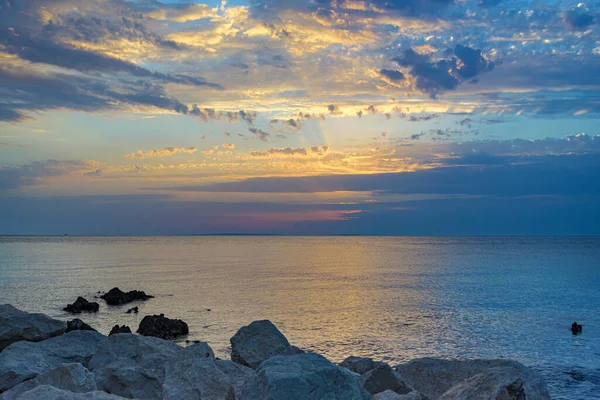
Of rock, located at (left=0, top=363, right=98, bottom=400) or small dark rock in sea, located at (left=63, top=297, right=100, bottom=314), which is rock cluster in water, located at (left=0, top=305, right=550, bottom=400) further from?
small dark rock in sea, located at (left=63, top=297, right=100, bottom=314)

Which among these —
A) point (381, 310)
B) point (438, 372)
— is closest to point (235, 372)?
point (438, 372)

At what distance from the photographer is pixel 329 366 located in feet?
34.2

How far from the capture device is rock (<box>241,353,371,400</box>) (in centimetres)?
962

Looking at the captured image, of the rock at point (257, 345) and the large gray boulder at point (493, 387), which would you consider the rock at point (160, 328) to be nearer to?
the rock at point (257, 345)

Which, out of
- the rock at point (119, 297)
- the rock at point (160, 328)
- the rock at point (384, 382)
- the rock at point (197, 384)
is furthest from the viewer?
the rock at point (119, 297)

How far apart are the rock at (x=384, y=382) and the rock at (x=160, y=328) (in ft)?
55.7

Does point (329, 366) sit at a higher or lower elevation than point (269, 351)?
higher

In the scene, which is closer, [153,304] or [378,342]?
[378,342]

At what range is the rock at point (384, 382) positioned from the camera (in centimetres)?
1391

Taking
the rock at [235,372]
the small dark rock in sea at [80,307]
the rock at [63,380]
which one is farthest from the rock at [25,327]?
the small dark rock in sea at [80,307]

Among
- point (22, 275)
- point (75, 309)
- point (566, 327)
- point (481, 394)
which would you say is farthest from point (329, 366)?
point (22, 275)

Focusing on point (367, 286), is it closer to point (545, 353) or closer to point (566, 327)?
point (566, 327)

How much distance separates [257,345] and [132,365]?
487 cm

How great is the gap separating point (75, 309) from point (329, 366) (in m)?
33.0
